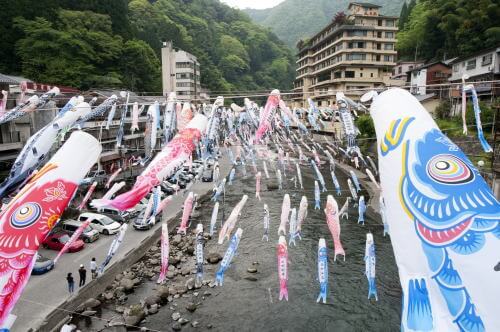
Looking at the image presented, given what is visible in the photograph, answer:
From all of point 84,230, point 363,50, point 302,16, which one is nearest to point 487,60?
point 363,50

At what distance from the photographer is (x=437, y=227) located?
3619 millimetres

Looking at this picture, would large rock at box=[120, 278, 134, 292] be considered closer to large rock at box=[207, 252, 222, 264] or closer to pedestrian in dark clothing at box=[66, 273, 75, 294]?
pedestrian in dark clothing at box=[66, 273, 75, 294]

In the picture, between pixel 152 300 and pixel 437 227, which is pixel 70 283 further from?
pixel 437 227

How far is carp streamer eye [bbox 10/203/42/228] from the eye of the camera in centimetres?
533

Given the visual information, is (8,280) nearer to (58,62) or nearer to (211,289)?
(211,289)

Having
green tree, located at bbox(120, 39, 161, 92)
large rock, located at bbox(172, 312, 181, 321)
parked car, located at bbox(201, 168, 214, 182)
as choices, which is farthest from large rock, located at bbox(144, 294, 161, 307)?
green tree, located at bbox(120, 39, 161, 92)

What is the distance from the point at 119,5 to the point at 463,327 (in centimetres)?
6083

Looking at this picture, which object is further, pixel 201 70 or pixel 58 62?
pixel 201 70

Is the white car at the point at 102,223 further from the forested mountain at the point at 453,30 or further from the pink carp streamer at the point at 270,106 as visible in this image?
the forested mountain at the point at 453,30

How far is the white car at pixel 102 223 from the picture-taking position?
70.4ft

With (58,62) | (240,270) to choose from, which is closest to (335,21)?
(58,62)

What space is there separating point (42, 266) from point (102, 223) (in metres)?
5.83

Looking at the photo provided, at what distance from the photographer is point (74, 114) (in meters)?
11.2

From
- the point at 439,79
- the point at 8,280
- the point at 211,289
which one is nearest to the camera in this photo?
the point at 8,280
